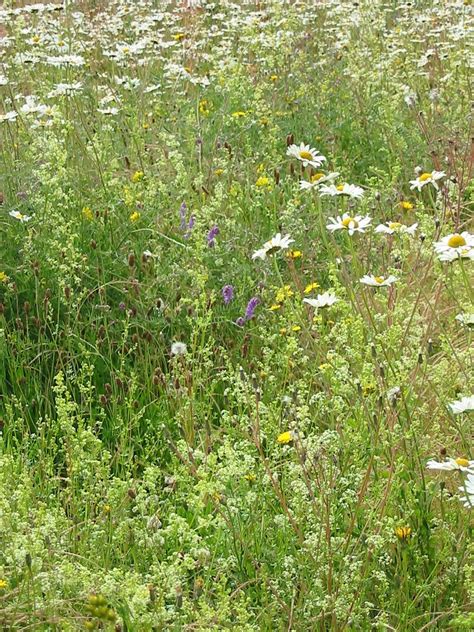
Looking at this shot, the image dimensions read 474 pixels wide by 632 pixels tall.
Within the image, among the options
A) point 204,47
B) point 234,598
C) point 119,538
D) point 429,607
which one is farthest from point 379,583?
point 204,47

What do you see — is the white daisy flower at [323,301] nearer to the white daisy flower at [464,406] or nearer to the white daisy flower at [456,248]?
the white daisy flower at [456,248]

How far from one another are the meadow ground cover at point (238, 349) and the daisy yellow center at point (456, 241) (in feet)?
0.06

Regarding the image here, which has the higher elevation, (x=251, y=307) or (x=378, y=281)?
(x=378, y=281)

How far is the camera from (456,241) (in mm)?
2238

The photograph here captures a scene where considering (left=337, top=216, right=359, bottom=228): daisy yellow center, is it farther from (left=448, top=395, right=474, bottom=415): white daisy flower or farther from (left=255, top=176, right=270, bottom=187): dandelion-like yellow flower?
(left=255, top=176, right=270, bottom=187): dandelion-like yellow flower

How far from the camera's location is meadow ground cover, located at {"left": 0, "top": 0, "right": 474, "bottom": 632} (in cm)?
177

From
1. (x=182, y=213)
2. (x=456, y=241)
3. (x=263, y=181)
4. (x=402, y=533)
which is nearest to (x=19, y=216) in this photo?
(x=182, y=213)

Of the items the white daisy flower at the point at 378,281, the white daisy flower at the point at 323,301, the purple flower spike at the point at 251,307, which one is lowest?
the purple flower spike at the point at 251,307

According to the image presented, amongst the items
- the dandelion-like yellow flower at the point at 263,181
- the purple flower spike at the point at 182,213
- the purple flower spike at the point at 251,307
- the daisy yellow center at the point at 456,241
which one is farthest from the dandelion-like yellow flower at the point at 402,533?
the dandelion-like yellow flower at the point at 263,181

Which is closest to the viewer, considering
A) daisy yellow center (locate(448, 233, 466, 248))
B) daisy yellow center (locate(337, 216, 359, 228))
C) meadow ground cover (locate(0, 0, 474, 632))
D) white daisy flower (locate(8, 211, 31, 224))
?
meadow ground cover (locate(0, 0, 474, 632))

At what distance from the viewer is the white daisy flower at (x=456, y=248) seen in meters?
2.12

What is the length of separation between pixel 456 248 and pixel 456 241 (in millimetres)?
87

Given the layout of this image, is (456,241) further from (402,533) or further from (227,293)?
(227,293)

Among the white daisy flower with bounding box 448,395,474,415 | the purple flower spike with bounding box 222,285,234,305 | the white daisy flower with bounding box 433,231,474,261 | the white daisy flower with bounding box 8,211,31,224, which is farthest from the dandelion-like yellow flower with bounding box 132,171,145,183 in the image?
the white daisy flower with bounding box 448,395,474,415
